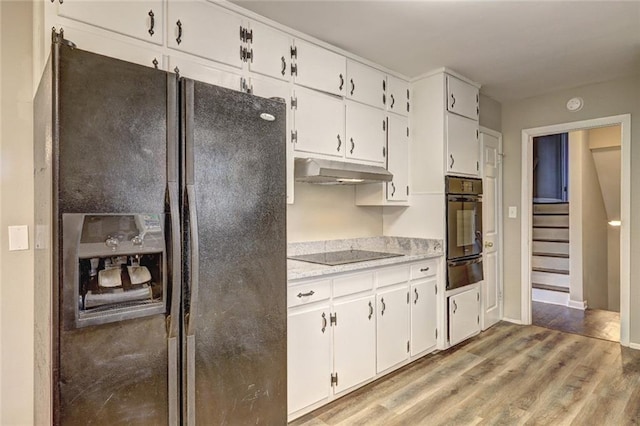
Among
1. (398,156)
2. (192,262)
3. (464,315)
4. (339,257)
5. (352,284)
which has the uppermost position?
(398,156)

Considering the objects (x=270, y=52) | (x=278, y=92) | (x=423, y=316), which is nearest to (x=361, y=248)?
(x=423, y=316)

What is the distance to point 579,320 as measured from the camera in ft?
14.1

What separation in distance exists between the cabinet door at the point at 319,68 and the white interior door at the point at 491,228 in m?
1.98

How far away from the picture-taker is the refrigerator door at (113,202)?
3.97ft

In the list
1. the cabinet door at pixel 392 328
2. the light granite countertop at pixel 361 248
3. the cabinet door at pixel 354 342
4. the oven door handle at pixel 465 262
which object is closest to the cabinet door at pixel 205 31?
the light granite countertop at pixel 361 248

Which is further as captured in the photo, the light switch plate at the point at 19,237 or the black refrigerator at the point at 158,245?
the light switch plate at the point at 19,237

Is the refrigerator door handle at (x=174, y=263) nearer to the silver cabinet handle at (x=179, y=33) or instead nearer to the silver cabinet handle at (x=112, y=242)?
the silver cabinet handle at (x=112, y=242)

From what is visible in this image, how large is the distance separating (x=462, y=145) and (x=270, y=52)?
2.08 m

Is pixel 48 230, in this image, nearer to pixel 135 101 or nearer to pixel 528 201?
pixel 135 101

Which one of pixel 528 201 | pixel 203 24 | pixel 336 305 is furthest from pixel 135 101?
pixel 528 201

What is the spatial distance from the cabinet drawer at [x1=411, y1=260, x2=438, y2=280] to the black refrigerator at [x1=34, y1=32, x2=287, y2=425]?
160 centimetres

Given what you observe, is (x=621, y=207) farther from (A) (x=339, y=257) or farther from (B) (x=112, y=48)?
(B) (x=112, y=48)

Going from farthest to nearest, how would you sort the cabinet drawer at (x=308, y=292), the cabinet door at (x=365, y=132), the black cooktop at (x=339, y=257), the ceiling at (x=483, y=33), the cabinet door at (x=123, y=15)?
1. the cabinet door at (x=365, y=132)
2. the black cooktop at (x=339, y=257)
3. the ceiling at (x=483, y=33)
4. the cabinet drawer at (x=308, y=292)
5. the cabinet door at (x=123, y=15)

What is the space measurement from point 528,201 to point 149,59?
4.02m
